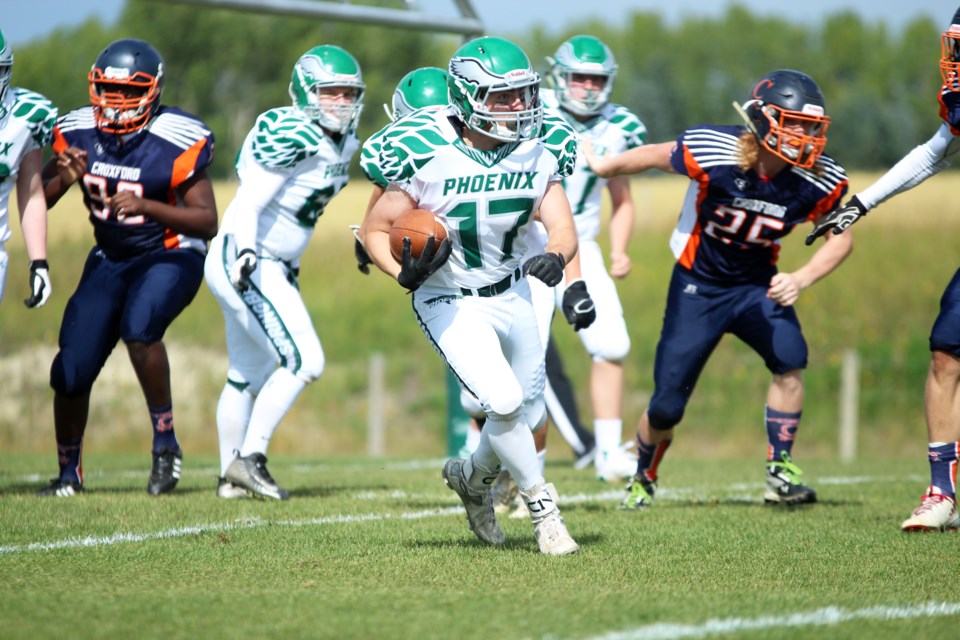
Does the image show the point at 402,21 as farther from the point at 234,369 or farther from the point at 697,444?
the point at 697,444

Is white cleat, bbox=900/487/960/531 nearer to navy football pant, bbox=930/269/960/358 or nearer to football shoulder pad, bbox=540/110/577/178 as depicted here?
navy football pant, bbox=930/269/960/358

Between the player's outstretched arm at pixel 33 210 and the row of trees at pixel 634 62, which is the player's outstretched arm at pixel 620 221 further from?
the player's outstretched arm at pixel 33 210

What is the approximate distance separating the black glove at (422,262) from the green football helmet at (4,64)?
2588mm

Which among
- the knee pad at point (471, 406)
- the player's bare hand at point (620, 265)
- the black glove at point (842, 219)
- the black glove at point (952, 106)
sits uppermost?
the black glove at point (952, 106)

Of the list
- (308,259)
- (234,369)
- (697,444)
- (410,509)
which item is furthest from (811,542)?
(308,259)

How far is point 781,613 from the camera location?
12.0ft

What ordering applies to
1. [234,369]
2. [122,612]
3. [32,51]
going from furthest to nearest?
1. [32,51]
2. [234,369]
3. [122,612]

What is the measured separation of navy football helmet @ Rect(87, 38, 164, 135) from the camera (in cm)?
629

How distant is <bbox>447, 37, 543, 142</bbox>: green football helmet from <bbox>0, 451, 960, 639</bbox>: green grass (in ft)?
→ 5.09

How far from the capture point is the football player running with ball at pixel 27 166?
607 centimetres

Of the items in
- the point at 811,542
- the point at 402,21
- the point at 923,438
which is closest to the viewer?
the point at 811,542

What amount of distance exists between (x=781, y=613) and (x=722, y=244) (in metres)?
2.62

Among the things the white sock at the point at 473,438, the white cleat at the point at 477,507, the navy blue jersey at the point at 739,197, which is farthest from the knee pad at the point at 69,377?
the navy blue jersey at the point at 739,197

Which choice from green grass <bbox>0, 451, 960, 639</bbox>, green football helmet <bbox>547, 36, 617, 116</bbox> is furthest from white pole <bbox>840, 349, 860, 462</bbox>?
green football helmet <bbox>547, 36, 617, 116</bbox>
